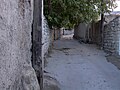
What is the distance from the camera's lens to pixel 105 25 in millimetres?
13789

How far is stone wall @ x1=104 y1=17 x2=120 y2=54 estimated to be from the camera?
11719 millimetres

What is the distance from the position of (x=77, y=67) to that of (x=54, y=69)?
→ 0.93 meters

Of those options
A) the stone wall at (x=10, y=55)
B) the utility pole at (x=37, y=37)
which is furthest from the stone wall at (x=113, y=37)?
the stone wall at (x=10, y=55)

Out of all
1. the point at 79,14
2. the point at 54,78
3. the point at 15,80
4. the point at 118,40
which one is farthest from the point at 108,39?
the point at 15,80

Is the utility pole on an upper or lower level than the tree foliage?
lower

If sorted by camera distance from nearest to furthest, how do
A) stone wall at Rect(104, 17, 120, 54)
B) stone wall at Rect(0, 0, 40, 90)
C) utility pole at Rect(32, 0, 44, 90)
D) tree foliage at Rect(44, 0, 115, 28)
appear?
1. stone wall at Rect(0, 0, 40, 90)
2. utility pole at Rect(32, 0, 44, 90)
3. tree foliage at Rect(44, 0, 115, 28)
4. stone wall at Rect(104, 17, 120, 54)

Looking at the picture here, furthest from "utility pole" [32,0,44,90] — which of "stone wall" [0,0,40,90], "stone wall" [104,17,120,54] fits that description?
"stone wall" [104,17,120,54]

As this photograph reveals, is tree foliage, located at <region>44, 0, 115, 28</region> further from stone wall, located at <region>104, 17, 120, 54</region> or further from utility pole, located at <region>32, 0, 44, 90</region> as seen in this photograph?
utility pole, located at <region>32, 0, 44, 90</region>

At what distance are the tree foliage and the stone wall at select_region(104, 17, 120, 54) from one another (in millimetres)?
1279

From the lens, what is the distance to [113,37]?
1216 cm

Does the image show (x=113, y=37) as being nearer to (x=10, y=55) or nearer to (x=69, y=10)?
(x=69, y=10)

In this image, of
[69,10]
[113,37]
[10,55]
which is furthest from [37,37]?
[113,37]

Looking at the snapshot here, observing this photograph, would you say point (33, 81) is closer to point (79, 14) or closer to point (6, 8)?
point (6, 8)

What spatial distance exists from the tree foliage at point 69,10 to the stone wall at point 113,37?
1.28m
